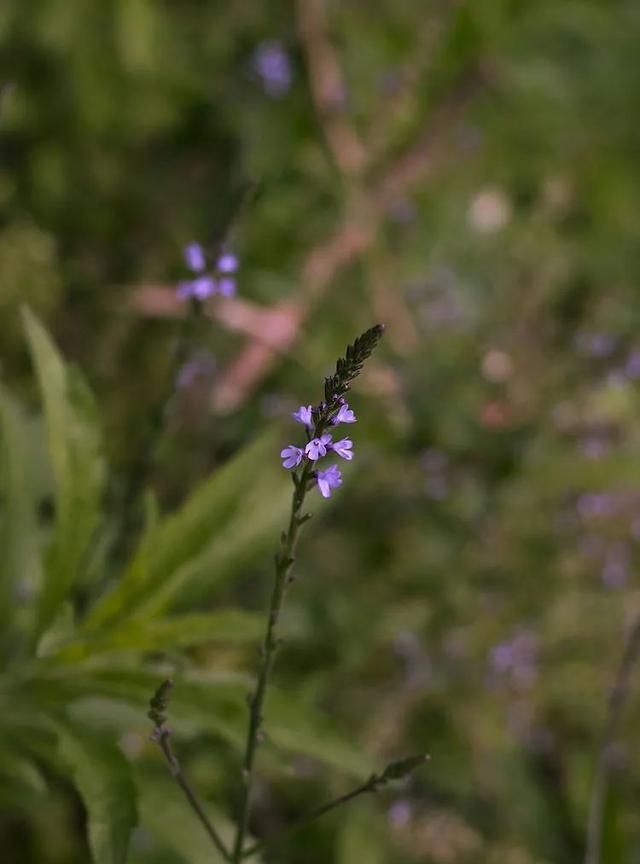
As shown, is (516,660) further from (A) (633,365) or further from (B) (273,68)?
(B) (273,68)

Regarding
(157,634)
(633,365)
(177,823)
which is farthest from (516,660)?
(157,634)

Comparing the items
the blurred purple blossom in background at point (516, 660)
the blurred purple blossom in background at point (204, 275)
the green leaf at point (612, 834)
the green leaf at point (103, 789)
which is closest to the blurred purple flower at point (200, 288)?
the blurred purple blossom in background at point (204, 275)

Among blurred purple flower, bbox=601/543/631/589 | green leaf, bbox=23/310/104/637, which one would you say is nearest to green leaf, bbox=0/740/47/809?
green leaf, bbox=23/310/104/637

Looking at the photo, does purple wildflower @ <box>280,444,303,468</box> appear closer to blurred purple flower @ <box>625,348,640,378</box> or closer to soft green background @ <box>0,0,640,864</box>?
soft green background @ <box>0,0,640,864</box>

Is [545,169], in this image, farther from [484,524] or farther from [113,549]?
[113,549]

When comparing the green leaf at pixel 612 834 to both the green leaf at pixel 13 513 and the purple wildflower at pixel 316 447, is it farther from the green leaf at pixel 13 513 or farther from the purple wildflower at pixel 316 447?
the purple wildflower at pixel 316 447
